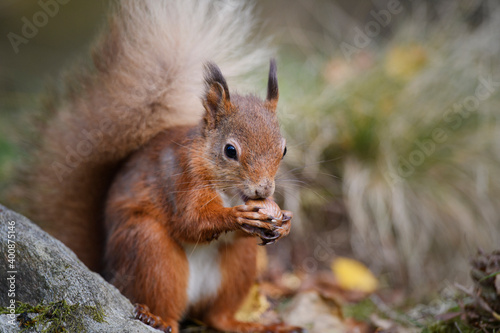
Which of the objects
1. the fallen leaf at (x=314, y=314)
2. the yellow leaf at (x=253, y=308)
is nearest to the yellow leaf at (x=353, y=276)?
the fallen leaf at (x=314, y=314)

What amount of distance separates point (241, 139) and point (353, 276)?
1634 millimetres

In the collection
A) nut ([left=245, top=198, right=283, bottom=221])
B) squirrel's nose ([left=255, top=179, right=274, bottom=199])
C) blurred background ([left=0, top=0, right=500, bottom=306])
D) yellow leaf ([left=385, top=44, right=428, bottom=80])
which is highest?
yellow leaf ([left=385, top=44, right=428, bottom=80])

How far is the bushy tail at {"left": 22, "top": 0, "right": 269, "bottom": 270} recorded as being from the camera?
1938 mm

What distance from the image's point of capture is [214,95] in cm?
167

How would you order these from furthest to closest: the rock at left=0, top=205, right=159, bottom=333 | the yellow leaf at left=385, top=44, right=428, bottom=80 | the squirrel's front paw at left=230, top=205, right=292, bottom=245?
the yellow leaf at left=385, top=44, right=428, bottom=80 → the squirrel's front paw at left=230, top=205, right=292, bottom=245 → the rock at left=0, top=205, right=159, bottom=333

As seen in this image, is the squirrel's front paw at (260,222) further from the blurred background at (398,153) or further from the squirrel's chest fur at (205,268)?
the blurred background at (398,153)

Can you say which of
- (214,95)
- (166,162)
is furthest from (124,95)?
(214,95)

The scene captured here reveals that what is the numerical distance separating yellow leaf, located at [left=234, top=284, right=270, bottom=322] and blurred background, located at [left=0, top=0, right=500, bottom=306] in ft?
1.99

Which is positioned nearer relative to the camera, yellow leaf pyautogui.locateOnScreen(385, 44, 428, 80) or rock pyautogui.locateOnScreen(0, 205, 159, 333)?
rock pyautogui.locateOnScreen(0, 205, 159, 333)

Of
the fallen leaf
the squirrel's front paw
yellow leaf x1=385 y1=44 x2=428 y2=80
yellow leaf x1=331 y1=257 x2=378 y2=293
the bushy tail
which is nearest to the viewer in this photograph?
the squirrel's front paw

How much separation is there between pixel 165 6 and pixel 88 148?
2.10ft

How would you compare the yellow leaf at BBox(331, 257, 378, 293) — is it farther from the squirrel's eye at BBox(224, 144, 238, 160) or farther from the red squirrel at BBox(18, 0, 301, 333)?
the squirrel's eye at BBox(224, 144, 238, 160)

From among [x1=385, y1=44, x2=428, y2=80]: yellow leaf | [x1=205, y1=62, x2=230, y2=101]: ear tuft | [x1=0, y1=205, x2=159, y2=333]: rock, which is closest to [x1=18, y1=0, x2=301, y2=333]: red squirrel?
[x1=205, y1=62, x2=230, y2=101]: ear tuft

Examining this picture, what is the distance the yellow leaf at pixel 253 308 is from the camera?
224 centimetres
